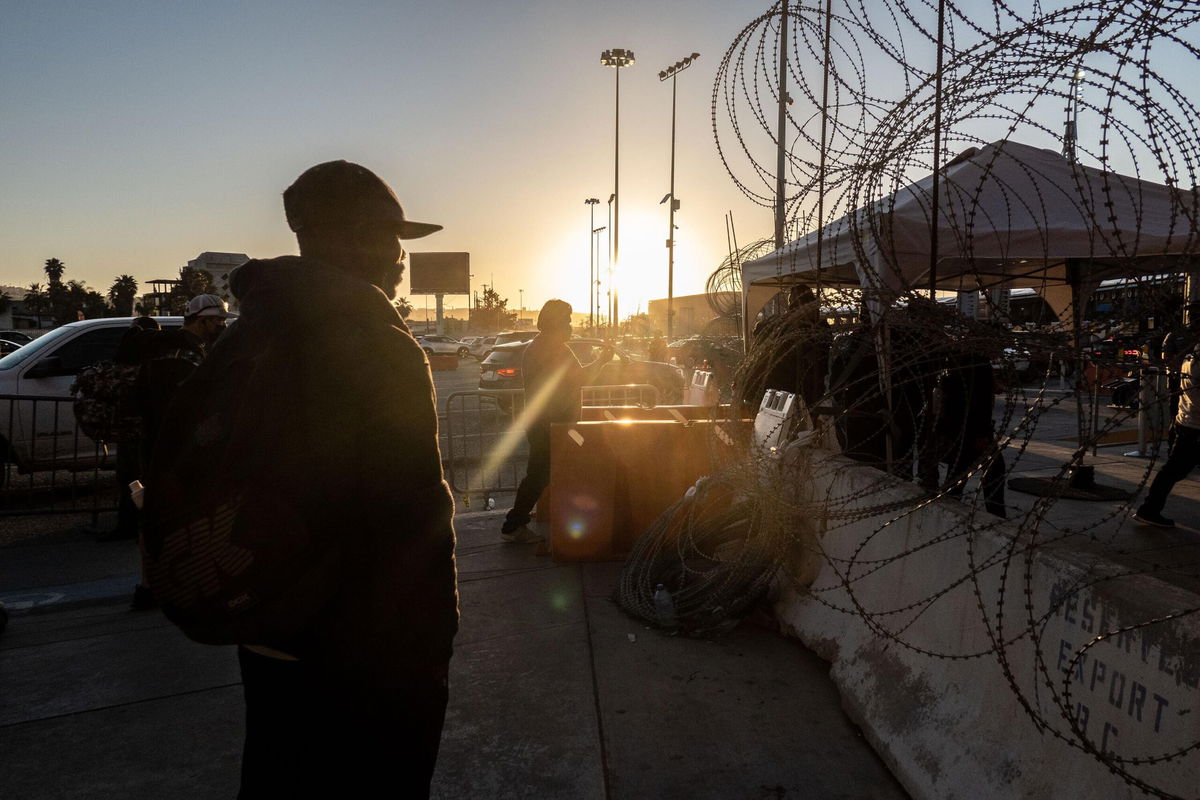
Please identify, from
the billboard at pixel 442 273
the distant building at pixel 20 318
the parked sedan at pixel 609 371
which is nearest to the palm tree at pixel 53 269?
the distant building at pixel 20 318

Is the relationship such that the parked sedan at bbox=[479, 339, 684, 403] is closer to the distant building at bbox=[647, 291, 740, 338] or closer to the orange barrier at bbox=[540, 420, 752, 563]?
the orange barrier at bbox=[540, 420, 752, 563]

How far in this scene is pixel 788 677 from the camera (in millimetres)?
3488

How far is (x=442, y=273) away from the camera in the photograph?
6288cm

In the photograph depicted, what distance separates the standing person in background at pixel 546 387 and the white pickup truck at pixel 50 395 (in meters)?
3.86

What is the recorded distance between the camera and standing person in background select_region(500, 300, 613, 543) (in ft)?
18.6

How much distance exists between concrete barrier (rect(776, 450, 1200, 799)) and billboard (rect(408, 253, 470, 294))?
200 ft

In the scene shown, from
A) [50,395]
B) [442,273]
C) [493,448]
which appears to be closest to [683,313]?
[442,273]

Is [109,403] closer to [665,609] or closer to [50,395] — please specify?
[50,395]

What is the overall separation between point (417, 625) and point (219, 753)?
2026 mm

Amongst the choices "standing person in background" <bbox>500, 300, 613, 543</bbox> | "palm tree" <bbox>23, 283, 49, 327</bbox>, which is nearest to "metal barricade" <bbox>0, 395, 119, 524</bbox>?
"standing person in background" <bbox>500, 300, 613, 543</bbox>

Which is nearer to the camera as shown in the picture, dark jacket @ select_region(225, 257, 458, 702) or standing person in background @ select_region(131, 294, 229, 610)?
dark jacket @ select_region(225, 257, 458, 702)

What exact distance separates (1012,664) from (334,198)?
2.40 m

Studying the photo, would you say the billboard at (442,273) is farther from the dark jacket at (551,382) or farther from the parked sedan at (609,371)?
the dark jacket at (551,382)

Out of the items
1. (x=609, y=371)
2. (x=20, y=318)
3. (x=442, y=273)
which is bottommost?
(x=609, y=371)
